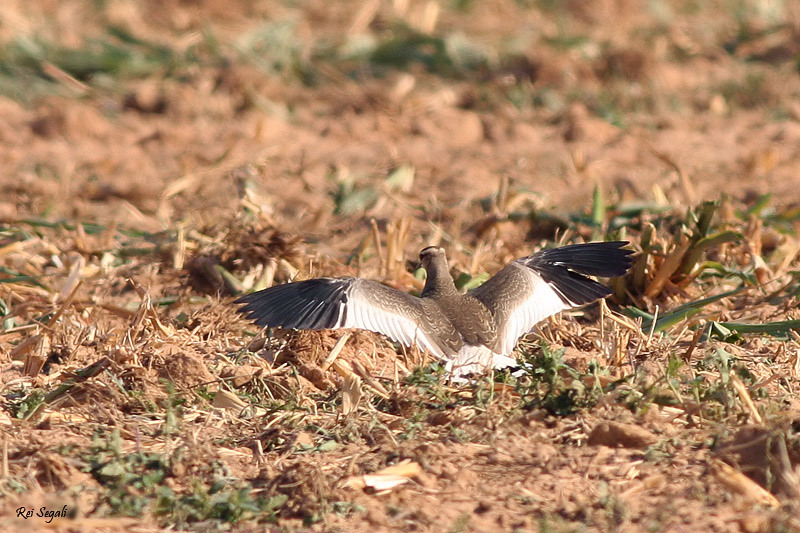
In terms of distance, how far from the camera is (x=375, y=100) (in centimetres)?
921

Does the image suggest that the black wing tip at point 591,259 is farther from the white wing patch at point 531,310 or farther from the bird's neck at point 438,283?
the bird's neck at point 438,283

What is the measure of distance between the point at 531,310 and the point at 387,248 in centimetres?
135

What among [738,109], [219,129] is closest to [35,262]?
[219,129]

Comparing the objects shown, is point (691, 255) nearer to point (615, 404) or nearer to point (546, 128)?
point (615, 404)

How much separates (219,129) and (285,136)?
1.86 ft

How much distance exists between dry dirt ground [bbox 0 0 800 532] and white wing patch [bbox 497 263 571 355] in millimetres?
118

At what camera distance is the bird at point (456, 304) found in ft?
14.4

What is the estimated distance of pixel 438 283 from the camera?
16.2ft

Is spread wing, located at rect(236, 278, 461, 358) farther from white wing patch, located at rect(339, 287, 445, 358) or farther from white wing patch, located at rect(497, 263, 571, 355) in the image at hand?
white wing patch, located at rect(497, 263, 571, 355)

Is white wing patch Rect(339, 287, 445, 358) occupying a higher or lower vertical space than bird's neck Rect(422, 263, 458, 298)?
lower

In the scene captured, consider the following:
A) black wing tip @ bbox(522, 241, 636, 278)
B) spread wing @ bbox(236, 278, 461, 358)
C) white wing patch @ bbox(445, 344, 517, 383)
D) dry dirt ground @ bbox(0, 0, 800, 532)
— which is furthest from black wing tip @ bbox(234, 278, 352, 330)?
black wing tip @ bbox(522, 241, 636, 278)

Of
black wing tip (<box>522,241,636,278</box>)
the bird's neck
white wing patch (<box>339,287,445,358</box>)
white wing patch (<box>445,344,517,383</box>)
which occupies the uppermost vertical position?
black wing tip (<box>522,241,636,278</box>)

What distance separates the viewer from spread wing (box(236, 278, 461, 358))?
4324 millimetres

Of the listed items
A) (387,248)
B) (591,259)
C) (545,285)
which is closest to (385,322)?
(545,285)
